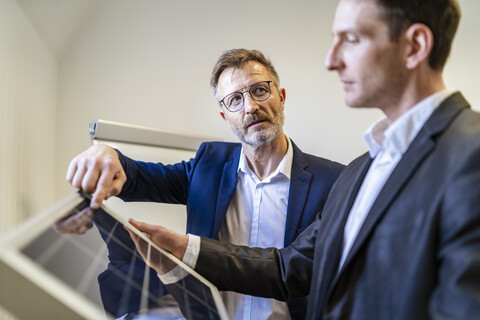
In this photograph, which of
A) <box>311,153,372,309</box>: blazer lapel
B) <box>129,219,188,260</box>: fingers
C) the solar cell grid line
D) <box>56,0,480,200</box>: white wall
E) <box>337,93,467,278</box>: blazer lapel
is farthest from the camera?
<box>56,0,480,200</box>: white wall

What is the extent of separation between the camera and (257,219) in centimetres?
153

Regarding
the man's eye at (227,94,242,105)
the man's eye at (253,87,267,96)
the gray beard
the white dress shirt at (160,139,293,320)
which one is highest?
the man's eye at (253,87,267,96)

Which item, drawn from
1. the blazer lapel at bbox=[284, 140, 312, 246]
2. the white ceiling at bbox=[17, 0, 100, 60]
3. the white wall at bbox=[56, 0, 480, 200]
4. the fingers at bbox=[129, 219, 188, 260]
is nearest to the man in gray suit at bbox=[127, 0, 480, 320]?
the fingers at bbox=[129, 219, 188, 260]

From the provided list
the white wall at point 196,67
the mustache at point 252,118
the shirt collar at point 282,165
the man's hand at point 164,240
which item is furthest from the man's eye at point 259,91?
the man's hand at point 164,240

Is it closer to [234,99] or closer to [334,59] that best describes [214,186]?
[234,99]

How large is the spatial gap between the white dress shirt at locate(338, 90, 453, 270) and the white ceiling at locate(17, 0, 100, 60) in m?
1.27

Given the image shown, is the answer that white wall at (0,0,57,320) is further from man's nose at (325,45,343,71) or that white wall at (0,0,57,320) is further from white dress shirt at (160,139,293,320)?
man's nose at (325,45,343,71)

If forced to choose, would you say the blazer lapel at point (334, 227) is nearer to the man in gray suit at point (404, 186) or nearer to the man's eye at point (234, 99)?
the man in gray suit at point (404, 186)

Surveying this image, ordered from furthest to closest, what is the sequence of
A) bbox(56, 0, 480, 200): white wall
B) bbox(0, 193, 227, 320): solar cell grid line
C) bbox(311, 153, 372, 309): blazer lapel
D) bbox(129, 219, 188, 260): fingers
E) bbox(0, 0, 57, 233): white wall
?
bbox(56, 0, 480, 200): white wall
bbox(0, 0, 57, 233): white wall
bbox(129, 219, 188, 260): fingers
bbox(311, 153, 372, 309): blazer lapel
bbox(0, 193, 227, 320): solar cell grid line

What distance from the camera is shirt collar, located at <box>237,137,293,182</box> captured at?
1.56m

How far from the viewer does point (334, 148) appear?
Answer: 2203 mm

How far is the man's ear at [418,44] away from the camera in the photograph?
0.74 m

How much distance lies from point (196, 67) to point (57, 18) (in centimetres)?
73

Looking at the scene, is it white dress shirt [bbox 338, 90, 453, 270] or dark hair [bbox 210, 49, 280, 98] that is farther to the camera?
dark hair [bbox 210, 49, 280, 98]
